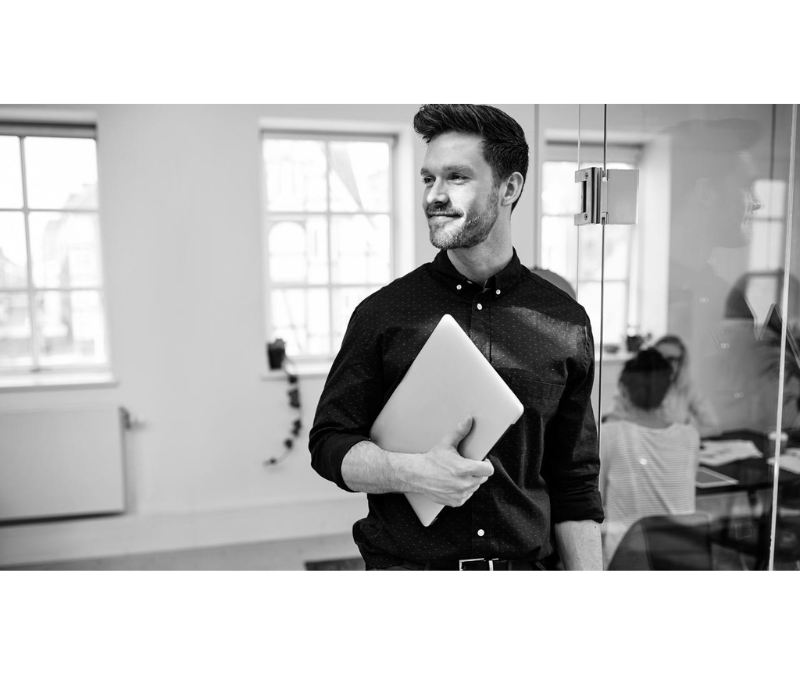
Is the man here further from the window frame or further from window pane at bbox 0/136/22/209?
window pane at bbox 0/136/22/209

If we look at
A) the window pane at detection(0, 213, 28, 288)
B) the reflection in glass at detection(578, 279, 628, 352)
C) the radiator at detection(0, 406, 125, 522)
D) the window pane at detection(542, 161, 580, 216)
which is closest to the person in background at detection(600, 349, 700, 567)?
the reflection in glass at detection(578, 279, 628, 352)

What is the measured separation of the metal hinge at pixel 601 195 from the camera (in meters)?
1.38

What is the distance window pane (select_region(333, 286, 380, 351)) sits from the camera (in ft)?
4.66

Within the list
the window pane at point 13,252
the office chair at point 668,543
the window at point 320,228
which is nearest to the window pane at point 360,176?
the window at point 320,228

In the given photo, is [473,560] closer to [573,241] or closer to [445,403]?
[445,403]

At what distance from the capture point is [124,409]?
56.1 inches

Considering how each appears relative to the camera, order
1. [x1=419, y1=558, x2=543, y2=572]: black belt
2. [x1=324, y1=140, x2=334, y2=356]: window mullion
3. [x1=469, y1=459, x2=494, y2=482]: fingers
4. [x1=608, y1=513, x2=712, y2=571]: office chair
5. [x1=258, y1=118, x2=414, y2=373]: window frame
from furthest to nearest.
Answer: [x1=608, y1=513, x2=712, y2=571]: office chair
[x1=324, y1=140, x2=334, y2=356]: window mullion
[x1=258, y1=118, x2=414, y2=373]: window frame
[x1=419, y1=558, x2=543, y2=572]: black belt
[x1=469, y1=459, x2=494, y2=482]: fingers

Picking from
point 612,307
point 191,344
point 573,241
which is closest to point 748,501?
point 612,307

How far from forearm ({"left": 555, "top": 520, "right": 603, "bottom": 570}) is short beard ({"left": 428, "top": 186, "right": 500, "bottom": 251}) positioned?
0.53 metres

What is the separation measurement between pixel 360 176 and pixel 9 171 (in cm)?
70

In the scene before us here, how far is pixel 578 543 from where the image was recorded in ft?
4.06

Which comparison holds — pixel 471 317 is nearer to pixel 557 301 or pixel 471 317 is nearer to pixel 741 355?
pixel 557 301

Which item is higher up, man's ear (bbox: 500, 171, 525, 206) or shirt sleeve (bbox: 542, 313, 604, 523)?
man's ear (bbox: 500, 171, 525, 206)
